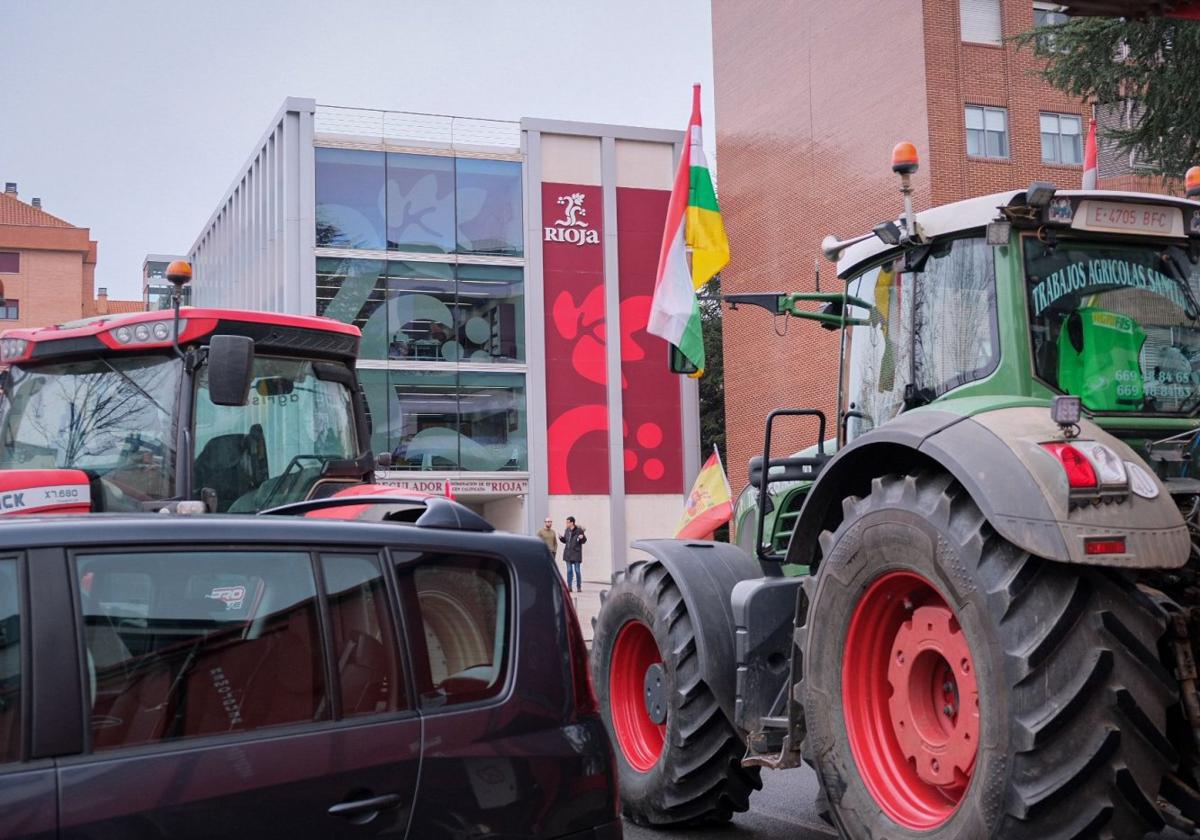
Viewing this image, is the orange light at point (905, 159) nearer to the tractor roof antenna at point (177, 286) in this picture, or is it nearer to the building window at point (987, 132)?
the tractor roof antenna at point (177, 286)

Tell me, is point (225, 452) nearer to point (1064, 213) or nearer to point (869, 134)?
point (1064, 213)

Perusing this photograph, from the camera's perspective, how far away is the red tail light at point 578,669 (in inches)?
155

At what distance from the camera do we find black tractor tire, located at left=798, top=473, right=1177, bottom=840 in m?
3.95

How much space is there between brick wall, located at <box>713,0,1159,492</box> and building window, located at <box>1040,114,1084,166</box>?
9.7 inches

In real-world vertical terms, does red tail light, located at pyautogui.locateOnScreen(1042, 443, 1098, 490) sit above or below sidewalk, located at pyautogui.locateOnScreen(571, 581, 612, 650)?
above

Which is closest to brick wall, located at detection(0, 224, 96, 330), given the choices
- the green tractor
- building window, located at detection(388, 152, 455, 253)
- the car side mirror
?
building window, located at detection(388, 152, 455, 253)

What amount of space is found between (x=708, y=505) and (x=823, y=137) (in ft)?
74.0

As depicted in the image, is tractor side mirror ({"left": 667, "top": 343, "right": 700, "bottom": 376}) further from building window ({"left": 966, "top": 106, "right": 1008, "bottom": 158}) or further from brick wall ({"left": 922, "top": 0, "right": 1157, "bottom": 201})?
building window ({"left": 966, "top": 106, "right": 1008, "bottom": 158})

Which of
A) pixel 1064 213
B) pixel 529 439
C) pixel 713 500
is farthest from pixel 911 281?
pixel 529 439

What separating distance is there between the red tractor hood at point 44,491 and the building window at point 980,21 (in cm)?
2942

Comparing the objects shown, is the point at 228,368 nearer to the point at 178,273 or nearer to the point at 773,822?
the point at 178,273

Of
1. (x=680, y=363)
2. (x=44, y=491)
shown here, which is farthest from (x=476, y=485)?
(x=44, y=491)

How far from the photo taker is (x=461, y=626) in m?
3.76

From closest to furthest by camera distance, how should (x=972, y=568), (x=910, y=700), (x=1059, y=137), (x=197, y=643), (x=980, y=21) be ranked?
(x=197, y=643) → (x=972, y=568) → (x=910, y=700) → (x=980, y=21) → (x=1059, y=137)
